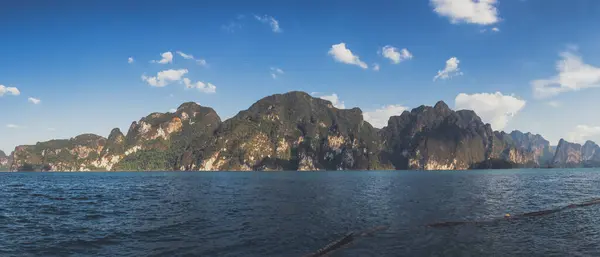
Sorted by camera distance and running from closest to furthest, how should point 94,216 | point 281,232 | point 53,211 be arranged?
1. point 281,232
2. point 94,216
3. point 53,211

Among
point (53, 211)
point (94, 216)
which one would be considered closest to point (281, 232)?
point (94, 216)

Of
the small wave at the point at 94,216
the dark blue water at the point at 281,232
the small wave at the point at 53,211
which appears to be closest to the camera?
the dark blue water at the point at 281,232

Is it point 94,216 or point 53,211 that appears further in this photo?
point 53,211

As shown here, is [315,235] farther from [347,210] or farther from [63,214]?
[63,214]

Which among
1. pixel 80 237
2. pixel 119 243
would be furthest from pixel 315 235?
pixel 80 237

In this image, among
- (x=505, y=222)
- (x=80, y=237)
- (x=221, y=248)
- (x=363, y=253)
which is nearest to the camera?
(x=363, y=253)

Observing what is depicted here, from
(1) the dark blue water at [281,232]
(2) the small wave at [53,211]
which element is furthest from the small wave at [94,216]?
(2) the small wave at [53,211]

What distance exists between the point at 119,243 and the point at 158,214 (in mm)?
15272

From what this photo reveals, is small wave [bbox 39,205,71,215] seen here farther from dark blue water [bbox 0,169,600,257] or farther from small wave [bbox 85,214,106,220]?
small wave [bbox 85,214,106,220]

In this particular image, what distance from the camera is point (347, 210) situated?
43656mm

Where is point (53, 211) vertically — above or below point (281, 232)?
below

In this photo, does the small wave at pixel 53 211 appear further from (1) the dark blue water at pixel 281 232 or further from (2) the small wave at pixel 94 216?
(2) the small wave at pixel 94 216

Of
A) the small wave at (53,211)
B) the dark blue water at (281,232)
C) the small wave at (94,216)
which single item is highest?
the dark blue water at (281,232)

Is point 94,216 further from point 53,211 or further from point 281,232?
point 281,232
